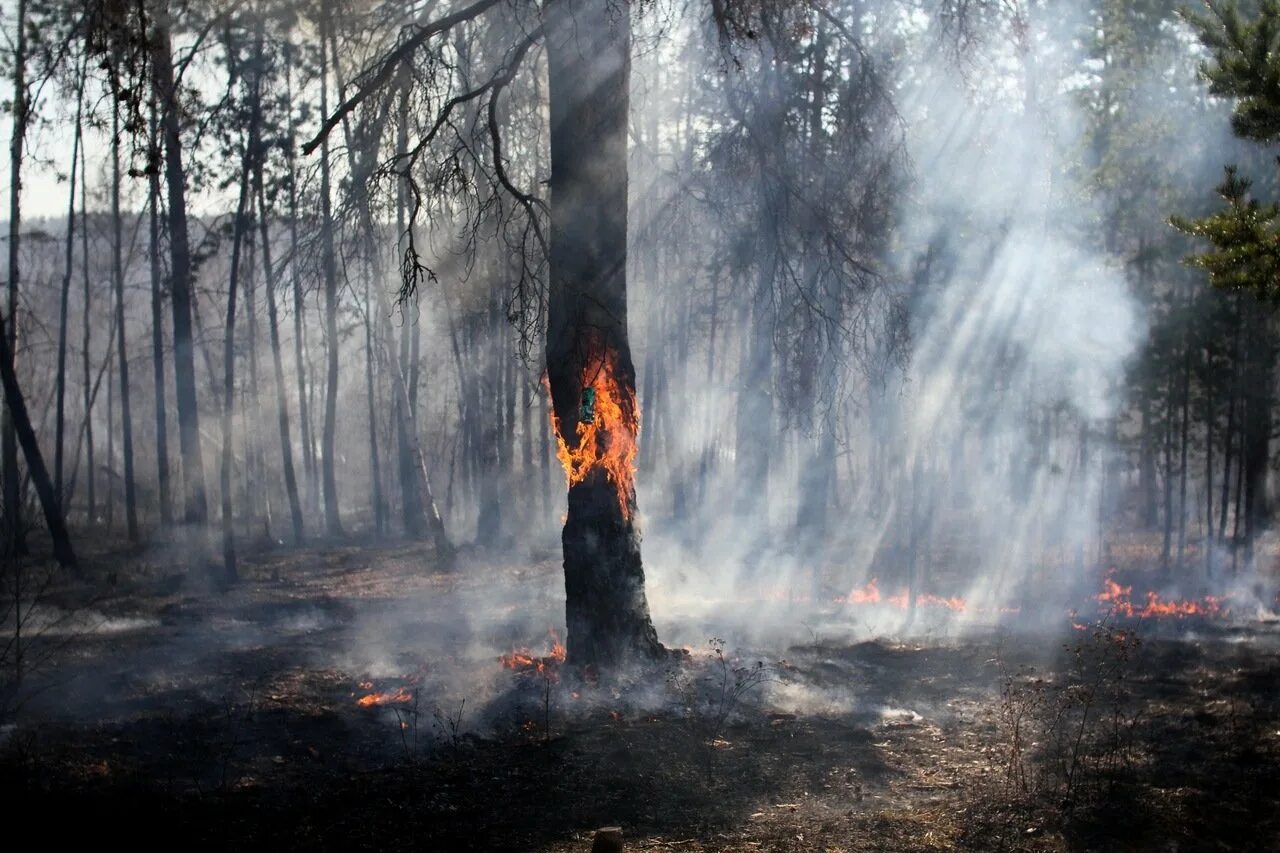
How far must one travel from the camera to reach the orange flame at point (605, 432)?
9.15 metres

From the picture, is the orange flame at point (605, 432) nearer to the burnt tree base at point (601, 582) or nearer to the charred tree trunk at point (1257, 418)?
the burnt tree base at point (601, 582)

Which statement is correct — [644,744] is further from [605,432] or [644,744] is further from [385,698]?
[605,432]

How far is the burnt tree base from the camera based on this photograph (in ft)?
30.3

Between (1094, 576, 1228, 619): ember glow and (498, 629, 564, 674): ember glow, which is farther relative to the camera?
(1094, 576, 1228, 619): ember glow

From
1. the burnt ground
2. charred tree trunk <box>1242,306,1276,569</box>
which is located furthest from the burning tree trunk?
charred tree trunk <box>1242,306,1276,569</box>

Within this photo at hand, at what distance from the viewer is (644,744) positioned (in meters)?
7.70

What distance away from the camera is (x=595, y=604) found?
9.25m

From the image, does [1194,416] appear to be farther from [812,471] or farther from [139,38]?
[139,38]

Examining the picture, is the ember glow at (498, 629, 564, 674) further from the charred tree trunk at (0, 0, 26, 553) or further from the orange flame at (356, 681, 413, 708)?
the charred tree trunk at (0, 0, 26, 553)

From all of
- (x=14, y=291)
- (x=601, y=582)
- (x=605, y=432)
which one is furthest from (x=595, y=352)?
(x=14, y=291)

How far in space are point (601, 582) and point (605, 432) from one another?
1413mm

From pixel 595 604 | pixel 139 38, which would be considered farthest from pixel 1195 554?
pixel 139 38

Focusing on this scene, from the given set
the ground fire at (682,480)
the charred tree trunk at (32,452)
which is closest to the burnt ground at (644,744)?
the ground fire at (682,480)

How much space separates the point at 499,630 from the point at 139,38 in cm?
899
